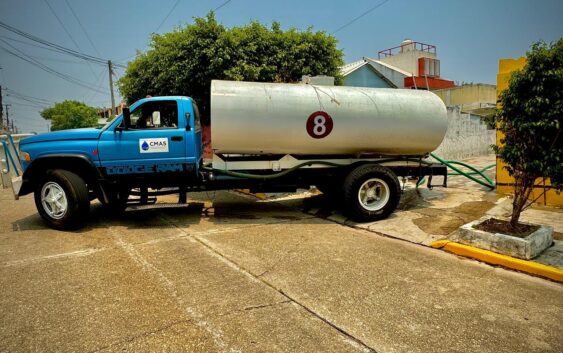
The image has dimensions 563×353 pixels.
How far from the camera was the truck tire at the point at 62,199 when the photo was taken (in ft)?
18.2

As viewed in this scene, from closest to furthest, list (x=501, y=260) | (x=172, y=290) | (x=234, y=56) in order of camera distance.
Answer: (x=172, y=290) → (x=501, y=260) → (x=234, y=56)

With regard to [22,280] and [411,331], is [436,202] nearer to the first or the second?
[411,331]

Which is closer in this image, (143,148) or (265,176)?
(143,148)

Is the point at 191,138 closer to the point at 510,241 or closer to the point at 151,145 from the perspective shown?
the point at 151,145

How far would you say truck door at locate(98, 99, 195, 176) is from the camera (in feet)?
18.8

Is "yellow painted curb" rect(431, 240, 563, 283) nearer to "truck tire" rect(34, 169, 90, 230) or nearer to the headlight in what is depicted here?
"truck tire" rect(34, 169, 90, 230)

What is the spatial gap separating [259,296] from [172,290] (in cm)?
91

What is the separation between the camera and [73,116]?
55.5m

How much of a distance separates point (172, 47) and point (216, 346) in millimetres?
9751

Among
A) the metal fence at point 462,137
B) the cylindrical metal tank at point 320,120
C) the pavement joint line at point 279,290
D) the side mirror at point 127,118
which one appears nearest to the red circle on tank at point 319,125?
the cylindrical metal tank at point 320,120

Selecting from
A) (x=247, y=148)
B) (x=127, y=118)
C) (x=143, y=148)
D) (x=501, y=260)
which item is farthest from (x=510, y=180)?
(x=127, y=118)

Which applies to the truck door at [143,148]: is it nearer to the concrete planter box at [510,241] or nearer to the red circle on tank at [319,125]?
the red circle on tank at [319,125]

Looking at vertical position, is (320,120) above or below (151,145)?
above

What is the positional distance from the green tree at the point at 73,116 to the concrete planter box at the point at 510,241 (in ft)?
188
